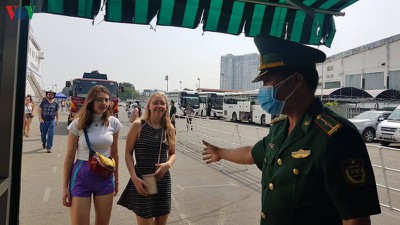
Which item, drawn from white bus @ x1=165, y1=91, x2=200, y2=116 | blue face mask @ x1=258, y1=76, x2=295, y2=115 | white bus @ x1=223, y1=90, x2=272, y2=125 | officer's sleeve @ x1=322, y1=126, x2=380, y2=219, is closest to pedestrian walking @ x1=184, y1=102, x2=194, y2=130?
white bus @ x1=223, y1=90, x2=272, y2=125

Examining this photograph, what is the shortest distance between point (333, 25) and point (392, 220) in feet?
10.2

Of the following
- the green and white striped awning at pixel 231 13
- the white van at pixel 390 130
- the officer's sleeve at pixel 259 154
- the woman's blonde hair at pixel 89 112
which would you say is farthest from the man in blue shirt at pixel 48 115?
the white van at pixel 390 130

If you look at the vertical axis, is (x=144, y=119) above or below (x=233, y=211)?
above

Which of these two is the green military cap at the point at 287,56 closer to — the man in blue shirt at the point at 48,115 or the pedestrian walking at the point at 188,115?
the man in blue shirt at the point at 48,115

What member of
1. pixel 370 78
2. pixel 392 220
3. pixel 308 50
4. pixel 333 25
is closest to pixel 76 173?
pixel 308 50

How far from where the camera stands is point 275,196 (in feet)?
5.95

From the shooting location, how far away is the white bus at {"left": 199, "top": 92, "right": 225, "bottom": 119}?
3538 centimetres

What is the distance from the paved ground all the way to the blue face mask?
3155mm

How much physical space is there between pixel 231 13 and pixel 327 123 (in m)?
2.58

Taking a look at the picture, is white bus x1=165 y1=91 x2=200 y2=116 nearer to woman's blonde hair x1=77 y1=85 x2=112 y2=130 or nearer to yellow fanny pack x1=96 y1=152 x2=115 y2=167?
woman's blonde hair x1=77 y1=85 x2=112 y2=130

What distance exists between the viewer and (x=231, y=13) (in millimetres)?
3947

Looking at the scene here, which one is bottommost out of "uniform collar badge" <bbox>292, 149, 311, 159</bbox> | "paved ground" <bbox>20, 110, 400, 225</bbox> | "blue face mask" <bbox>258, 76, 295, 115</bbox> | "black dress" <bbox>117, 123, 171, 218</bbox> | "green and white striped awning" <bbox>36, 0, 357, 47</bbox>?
"paved ground" <bbox>20, 110, 400, 225</bbox>

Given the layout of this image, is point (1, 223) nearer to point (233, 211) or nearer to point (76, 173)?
point (76, 173)

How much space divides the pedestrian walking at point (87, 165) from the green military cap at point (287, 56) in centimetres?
214
